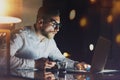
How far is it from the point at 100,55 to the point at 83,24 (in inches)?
7.2

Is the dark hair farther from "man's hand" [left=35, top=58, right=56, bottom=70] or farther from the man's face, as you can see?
"man's hand" [left=35, top=58, right=56, bottom=70]

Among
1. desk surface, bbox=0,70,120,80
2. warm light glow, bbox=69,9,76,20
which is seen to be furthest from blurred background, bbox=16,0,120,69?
desk surface, bbox=0,70,120,80

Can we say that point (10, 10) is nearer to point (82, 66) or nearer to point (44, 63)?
point (44, 63)

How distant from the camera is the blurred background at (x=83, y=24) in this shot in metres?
1.46

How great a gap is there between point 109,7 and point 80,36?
24 centimetres

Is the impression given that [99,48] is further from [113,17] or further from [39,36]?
[39,36]

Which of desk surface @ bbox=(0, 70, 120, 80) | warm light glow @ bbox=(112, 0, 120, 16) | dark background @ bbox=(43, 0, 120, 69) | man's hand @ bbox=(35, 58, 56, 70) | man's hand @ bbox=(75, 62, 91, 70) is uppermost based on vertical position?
warm light glow @ bbox=(112, 0, 120, 16)

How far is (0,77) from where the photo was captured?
136 centimetres

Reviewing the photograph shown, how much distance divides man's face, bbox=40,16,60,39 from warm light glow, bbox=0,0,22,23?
0.13 metres

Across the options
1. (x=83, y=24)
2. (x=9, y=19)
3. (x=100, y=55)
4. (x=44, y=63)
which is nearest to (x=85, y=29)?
(x=83, y=24)

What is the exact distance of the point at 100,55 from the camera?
5.03ft

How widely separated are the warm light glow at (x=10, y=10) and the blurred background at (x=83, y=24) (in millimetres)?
26

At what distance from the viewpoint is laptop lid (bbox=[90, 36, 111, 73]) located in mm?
1518

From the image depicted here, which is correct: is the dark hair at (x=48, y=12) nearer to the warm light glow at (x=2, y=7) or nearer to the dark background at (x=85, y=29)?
the dark background at (x=85, y=29)
